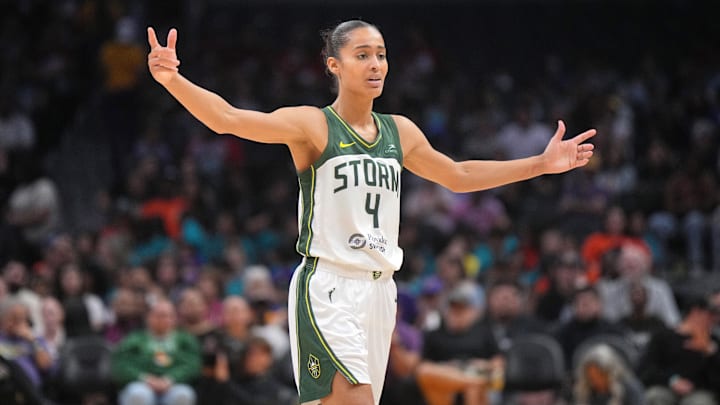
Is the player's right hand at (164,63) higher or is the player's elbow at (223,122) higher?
the player's right hand at (164,63)

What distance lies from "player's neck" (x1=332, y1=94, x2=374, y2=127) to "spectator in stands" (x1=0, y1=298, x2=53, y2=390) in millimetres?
5739

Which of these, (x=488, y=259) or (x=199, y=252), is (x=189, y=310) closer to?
(x=199, y=252)

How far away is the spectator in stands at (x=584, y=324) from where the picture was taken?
11.1m

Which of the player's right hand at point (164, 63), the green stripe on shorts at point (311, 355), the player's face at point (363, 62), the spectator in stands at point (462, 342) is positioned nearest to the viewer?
the player's right hand at point (164, 63)

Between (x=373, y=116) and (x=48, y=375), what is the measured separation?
601 centimetres

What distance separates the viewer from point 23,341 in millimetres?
10594

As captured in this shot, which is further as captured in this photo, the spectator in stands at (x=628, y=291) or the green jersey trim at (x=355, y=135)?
the spectator in stands at (x=628, y=291)

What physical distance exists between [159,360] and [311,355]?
5546 millimetres

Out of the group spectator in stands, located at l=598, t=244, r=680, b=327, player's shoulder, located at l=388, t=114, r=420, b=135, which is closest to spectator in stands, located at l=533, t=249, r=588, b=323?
spectator in stands, located at l=598, t=244, r=680, b=327

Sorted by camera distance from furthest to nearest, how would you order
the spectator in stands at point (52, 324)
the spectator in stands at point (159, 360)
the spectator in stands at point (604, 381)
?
the spectator in stands at point (52, 324) → the spectator in stands at point (159, 360) → the spectator in stands at point (604, 381)

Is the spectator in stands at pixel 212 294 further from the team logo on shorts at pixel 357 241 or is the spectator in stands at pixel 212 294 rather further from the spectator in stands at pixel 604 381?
the team logo on shorts at pixel 357 241

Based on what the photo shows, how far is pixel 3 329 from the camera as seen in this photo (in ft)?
34.7

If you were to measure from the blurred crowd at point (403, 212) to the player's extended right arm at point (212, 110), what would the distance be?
199 inches

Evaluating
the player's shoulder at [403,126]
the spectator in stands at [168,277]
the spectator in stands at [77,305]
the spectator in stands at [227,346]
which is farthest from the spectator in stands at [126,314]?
the player's shoulder at [403,126]
